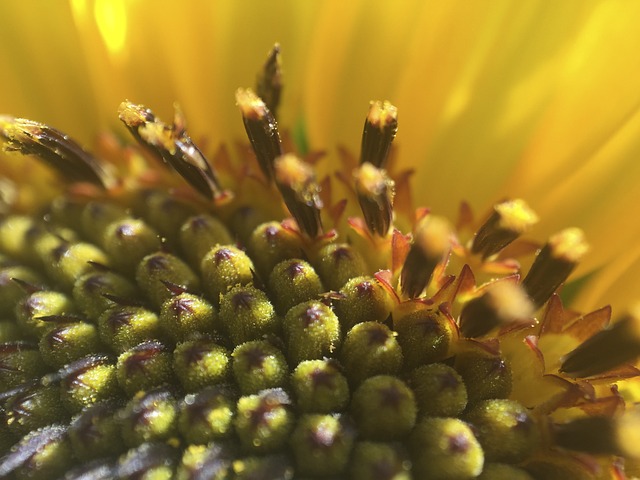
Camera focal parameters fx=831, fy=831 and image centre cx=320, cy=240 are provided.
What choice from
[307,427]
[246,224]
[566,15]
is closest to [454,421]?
[307,427]

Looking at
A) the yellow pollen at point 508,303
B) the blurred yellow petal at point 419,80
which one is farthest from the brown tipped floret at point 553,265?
the blurred yellow petal at point 419,80

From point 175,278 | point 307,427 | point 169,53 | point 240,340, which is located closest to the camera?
point 307,427

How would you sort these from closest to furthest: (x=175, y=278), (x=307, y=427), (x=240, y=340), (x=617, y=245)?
(x=307, y=427), (x=240, y=340), (x=175, y=278), (x=617, y=245)

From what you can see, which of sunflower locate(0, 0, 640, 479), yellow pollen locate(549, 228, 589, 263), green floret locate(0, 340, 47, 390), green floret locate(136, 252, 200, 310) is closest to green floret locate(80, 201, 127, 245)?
sunflower locate(0, 0, 640, 479)

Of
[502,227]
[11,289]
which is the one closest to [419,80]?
[502,227]

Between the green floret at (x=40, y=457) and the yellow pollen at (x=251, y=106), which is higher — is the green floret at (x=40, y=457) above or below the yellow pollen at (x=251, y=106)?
below

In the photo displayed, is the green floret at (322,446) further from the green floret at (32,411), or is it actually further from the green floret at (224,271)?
the green floret at (32,411)

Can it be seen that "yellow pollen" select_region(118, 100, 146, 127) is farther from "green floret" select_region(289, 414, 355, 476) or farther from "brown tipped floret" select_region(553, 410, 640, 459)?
"brown tipped floret" select_region(553, 410, 640, 459)

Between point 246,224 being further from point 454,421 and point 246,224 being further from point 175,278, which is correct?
point 454,421
